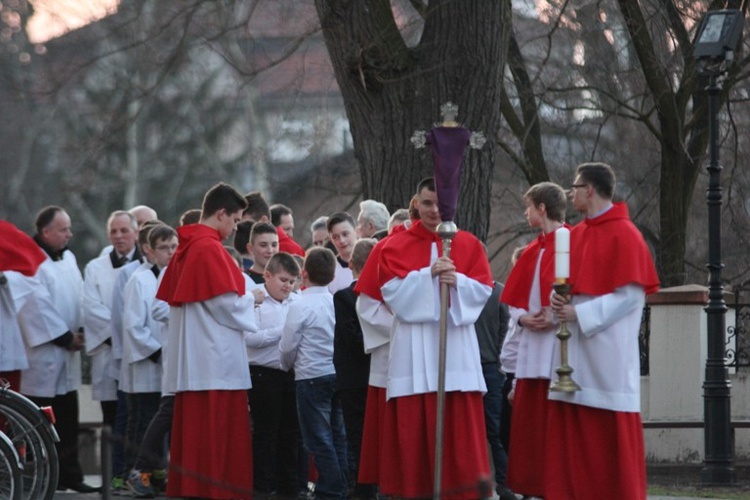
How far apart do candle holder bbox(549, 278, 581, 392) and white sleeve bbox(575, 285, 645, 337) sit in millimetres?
110

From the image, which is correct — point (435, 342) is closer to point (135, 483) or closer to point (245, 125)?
point (135, 483)

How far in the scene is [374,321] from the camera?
445 inches

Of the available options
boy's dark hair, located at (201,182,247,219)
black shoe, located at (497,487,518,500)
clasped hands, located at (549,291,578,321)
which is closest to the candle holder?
clasped hands, located at (549,291,578,321)

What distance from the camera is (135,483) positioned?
40.4ft

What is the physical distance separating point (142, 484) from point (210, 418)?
38.5 inches

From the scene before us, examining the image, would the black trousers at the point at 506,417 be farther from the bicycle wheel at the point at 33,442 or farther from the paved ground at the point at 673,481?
the bicycle wheel at the point at 33,442

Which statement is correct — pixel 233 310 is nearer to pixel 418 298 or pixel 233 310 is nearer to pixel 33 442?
pixel 418 298

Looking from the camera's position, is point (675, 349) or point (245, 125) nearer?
point (675, 349)

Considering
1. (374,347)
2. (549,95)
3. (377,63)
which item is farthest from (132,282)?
(549,95)

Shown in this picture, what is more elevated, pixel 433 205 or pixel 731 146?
pixel 731 146

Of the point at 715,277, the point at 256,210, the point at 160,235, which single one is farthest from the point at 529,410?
the point at 715,277

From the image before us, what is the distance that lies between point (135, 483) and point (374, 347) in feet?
7.17

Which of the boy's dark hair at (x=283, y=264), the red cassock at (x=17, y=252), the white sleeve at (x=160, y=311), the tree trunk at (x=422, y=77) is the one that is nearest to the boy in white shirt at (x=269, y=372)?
the boy's dark hair at (x=283, y=264)

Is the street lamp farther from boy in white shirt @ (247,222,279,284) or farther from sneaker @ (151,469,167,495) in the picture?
sneaker @ (151,469,167,495)
